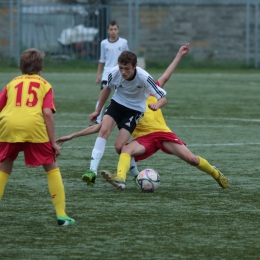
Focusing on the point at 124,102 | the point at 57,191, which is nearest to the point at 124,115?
the point at 124,102

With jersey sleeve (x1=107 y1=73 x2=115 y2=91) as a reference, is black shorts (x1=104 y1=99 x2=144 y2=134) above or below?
below

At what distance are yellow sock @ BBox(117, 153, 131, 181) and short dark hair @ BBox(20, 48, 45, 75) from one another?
2087mm

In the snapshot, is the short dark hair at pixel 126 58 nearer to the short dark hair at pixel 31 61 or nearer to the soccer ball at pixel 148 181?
the soccer ball at pixel 148 181

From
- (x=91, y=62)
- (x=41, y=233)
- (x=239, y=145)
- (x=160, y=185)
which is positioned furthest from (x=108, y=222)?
(x=91, y=62)

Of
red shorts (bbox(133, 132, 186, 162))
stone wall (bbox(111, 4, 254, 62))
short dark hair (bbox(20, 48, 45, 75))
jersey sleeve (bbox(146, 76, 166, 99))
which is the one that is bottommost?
stone wall (bbox(111, 4, 254, 62))

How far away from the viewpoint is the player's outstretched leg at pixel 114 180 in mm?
8253

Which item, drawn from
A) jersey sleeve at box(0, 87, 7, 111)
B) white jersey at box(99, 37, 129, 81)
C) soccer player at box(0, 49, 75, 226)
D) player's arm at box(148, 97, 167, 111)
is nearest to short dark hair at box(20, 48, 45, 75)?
soccer player at box(0, 49, 75, 226)

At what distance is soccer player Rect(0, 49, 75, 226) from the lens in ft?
21.4

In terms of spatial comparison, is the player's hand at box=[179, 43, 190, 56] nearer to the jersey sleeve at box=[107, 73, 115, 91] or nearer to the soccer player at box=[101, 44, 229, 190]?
the soccer player at box=[101, 44, 229, 190]

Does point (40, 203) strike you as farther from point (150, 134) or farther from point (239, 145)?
point (239, 145)

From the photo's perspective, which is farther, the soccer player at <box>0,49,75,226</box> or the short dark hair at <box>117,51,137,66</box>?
the short dark hair at <box>117,51,137,66</box>

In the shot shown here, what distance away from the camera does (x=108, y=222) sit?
22.5ft

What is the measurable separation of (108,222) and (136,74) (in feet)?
7.27

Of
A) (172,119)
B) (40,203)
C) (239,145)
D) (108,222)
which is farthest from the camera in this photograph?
(172,119)
